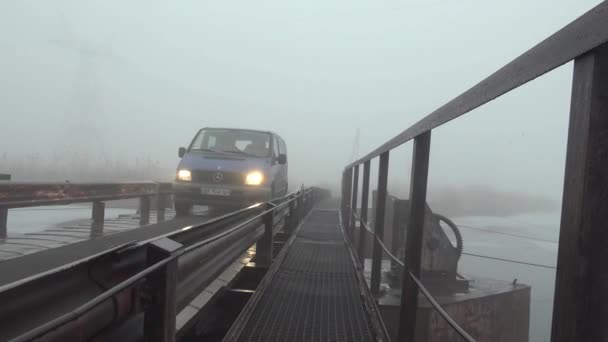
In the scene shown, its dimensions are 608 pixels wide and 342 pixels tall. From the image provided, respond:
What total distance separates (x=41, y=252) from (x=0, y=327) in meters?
4.81

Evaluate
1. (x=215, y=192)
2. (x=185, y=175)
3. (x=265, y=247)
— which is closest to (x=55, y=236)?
(x=185, y=175)

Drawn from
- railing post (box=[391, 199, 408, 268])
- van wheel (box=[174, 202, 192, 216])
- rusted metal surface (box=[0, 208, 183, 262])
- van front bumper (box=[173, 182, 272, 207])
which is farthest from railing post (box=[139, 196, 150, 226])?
railing post (box=[391, 199, 408, 268])

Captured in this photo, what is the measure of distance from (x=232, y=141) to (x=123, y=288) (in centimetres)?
908

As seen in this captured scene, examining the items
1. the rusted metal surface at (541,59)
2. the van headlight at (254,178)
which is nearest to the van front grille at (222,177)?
the van headlight at (254,178)

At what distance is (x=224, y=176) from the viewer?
30.2ft

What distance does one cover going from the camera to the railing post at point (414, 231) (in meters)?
2.69

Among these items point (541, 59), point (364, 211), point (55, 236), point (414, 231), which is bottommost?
point (55, 236)

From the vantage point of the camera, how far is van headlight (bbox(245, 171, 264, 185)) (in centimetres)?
920

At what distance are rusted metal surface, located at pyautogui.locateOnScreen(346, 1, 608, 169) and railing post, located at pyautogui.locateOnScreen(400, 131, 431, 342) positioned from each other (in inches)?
18.0

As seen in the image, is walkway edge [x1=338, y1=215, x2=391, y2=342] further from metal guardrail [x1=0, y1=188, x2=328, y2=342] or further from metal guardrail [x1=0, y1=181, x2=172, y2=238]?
metal guardrail [x1=0, y1=181, x2=172, y2=238]

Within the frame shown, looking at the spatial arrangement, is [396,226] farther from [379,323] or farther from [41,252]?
[41,252]

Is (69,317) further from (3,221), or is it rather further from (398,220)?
(398,220)

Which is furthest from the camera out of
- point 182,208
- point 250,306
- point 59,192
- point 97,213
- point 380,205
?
point 182,208

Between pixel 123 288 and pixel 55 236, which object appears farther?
pixel 55 236
